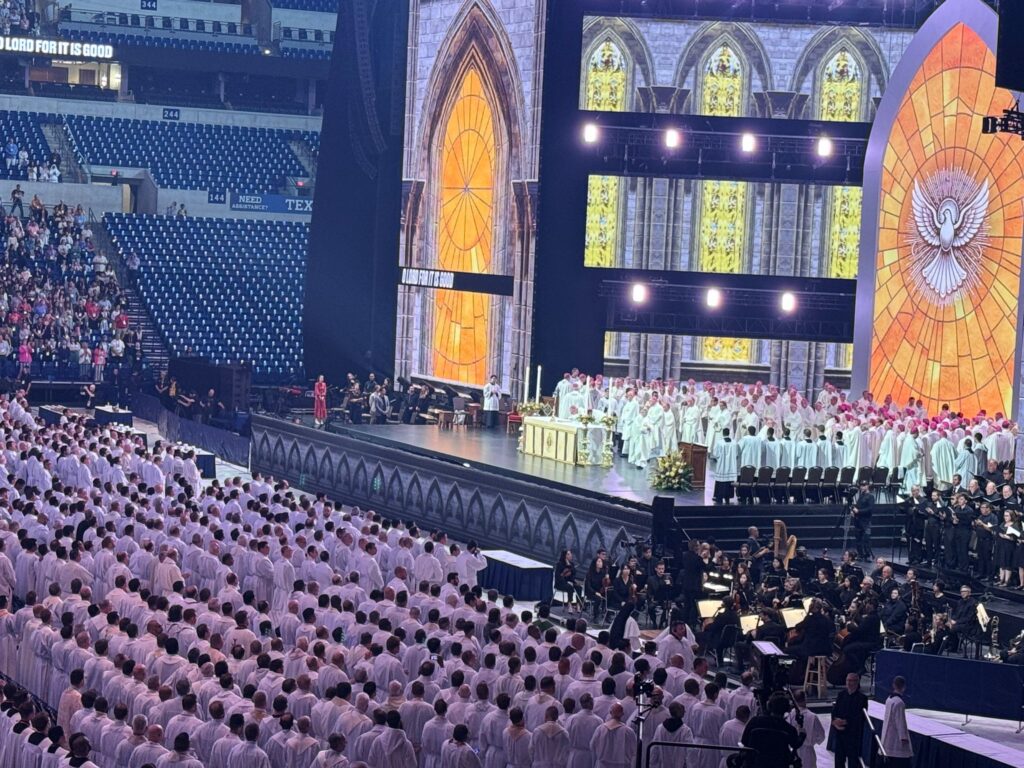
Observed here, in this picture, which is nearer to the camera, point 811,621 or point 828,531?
point 811,621

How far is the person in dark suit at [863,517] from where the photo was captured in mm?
29844

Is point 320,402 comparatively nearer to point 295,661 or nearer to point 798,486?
point 798,486

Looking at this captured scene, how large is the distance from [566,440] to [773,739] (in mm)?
20640

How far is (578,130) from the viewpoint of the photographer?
41031mm

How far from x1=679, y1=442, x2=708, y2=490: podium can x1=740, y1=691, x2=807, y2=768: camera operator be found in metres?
17.6

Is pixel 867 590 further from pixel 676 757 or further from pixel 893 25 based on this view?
pixel 893 25

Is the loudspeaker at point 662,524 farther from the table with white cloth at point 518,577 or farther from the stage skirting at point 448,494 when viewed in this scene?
the table with white cloth at point 518,577

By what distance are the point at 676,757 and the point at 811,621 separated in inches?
234

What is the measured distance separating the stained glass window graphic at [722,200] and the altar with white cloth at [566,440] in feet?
36.1

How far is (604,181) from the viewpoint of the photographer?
45125mm

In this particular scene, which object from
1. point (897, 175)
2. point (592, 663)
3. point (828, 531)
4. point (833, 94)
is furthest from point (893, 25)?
point (592, 663)

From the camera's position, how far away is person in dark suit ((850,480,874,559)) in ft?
97.9

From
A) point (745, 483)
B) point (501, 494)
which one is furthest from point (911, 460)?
point (501, 494)

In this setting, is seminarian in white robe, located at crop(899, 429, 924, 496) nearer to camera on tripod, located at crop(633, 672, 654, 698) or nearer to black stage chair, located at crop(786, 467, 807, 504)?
black stage chair, located at crop(786, 467, 807, 504)
